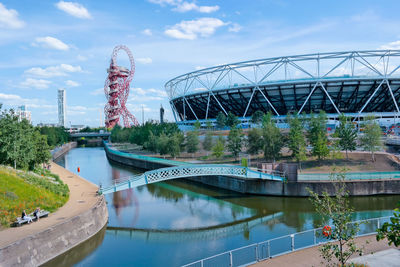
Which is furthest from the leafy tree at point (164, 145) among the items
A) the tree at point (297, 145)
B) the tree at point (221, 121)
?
the tree at point (297, 145)

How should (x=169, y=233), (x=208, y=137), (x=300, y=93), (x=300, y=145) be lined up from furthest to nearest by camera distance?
(x=300, y=93), (x=208, y=137), (x=300, y=145), (x=169, y=233)

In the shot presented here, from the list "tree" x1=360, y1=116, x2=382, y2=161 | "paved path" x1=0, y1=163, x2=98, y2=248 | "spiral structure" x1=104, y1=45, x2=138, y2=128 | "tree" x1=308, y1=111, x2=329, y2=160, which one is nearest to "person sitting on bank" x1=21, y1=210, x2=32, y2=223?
"paved path" x1=0, y1=163, x2=98, y2=248

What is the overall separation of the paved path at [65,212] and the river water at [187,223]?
1.59 metres

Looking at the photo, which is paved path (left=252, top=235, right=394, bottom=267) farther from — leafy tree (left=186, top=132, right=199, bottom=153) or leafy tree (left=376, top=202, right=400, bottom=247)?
leafy tree (left=186, top=132, right=199, bottom=153)

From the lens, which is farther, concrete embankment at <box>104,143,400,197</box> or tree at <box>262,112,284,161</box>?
tree at <box>262,112,284,161</box>

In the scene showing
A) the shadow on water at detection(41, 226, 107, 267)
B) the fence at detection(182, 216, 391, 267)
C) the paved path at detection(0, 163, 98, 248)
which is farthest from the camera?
the shadow on water at detection(41, 226, 107, 267)

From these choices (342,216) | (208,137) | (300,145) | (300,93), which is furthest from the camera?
(300,93)

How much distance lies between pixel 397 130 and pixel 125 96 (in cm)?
7629

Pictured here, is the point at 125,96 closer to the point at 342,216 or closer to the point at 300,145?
the point at 300,145

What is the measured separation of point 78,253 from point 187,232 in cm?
585

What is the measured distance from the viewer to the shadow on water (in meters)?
13.4

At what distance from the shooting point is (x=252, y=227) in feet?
60.5

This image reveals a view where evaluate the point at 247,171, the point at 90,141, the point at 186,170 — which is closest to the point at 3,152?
the point at 186,170

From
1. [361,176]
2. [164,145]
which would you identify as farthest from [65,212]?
[164,145]
